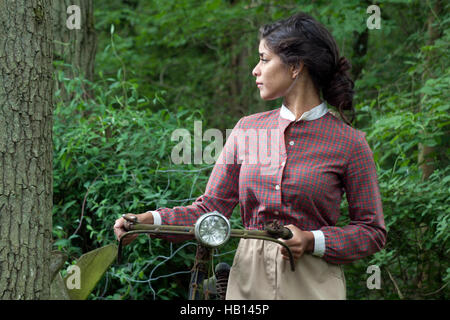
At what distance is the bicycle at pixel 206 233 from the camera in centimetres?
186

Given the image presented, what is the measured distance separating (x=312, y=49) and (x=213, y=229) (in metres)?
0.82

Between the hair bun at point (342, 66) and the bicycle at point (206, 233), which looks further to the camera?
the hair bun at point (342, 66)

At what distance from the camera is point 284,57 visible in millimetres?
2246

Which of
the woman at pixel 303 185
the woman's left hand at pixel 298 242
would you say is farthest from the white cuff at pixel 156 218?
the woman's left hand at pixel 298 242

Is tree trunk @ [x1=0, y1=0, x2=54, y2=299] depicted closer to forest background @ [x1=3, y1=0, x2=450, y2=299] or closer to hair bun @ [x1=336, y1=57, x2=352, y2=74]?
hair bun @ [x1=336, y1=57, x2=352, y2=74]

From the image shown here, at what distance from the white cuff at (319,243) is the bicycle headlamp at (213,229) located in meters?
0.37

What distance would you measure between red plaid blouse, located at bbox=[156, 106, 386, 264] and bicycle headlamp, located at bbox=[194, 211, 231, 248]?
0.35 metres

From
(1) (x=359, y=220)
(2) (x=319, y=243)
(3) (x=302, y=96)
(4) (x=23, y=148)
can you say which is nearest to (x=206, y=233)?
(2) (x=319, y=243)

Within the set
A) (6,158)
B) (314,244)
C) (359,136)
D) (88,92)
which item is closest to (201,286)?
(314,244)

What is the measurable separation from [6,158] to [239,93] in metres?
6.78

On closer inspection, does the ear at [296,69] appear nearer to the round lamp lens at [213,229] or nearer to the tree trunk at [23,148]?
the round lamp lens at [213,229]

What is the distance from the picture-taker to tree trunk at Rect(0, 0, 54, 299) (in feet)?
8.02

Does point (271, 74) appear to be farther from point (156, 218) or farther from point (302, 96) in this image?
point (156, 218)

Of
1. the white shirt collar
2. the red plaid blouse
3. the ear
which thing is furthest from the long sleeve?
the ear
